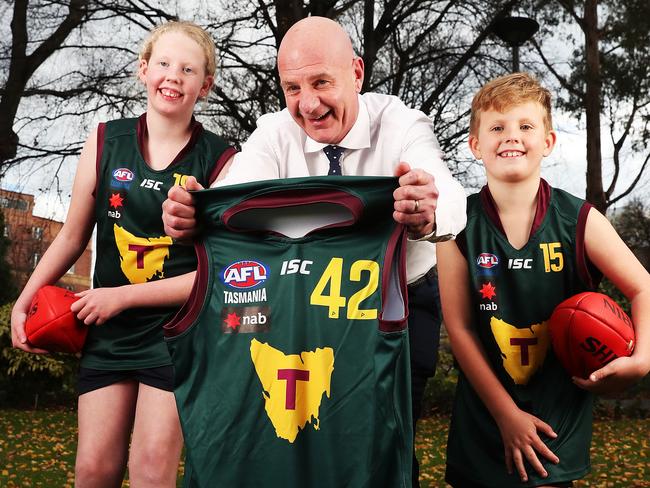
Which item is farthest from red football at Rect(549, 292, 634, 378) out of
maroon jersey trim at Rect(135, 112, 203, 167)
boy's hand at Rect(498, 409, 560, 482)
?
maroon jersey trim at Rect(135, 112, 203, 167)

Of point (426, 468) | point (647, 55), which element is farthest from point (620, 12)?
point (426, 468)

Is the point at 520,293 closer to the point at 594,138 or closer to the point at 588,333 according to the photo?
the point at 588,333

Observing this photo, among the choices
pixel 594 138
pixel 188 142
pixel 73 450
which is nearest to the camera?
pixel 188 142

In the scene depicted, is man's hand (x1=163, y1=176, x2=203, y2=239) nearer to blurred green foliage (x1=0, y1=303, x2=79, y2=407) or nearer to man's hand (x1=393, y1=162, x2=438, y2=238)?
man's hand (x1=393, y1=162, x2=438, y2=238)

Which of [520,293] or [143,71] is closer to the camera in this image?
[520,293]

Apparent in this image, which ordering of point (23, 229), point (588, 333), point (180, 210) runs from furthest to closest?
1. point (23, 229)
2. point (588, 333)
3. point (180, 210)

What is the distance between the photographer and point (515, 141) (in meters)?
2.93

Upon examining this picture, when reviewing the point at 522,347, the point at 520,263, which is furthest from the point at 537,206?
the point at 522,347

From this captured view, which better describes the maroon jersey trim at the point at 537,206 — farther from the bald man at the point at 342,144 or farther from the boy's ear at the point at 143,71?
the boy's ear at the point at 143,71

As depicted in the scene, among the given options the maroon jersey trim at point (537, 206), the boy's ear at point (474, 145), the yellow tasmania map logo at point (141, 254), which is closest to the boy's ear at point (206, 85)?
the yellow tasmania map logo at point (141, 254)

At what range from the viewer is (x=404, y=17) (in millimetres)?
12328

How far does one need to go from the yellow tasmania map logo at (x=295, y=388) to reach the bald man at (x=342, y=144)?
0.50 m

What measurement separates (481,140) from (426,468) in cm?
761

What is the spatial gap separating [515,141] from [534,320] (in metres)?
0.69
